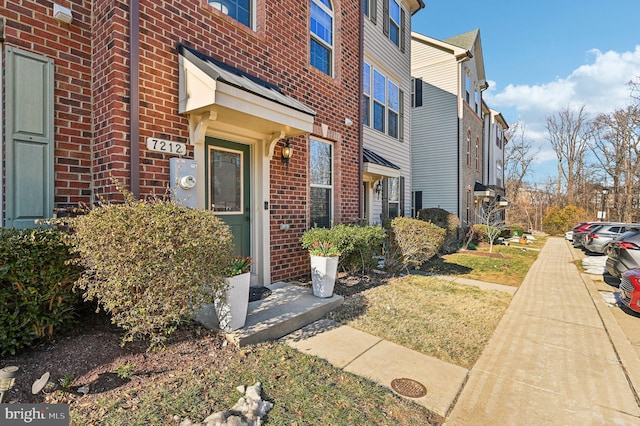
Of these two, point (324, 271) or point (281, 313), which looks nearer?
point (281, 313)

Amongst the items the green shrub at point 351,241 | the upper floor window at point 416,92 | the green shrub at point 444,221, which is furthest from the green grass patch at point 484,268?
the upper floor window at point 416,92

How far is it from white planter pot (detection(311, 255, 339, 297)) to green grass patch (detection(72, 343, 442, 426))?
174 centimetres

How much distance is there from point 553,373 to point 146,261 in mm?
4013

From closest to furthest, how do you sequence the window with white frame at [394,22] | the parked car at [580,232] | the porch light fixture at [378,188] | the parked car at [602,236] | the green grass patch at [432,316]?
the green grass patch at [432,316], the porch light fixture at [378,188], the window with white frame at [394,22], the parked car at [602,236], the parked car at [580,232]

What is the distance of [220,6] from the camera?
4566 mm

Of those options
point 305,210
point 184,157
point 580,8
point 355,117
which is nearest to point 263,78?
point 184,157

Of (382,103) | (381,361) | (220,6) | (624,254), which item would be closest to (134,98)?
(220,6)

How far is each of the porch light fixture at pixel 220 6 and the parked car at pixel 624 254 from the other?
905cm

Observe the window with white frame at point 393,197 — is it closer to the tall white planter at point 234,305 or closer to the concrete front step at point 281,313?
the concrete front step at point 281,313

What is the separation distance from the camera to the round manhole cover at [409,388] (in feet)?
8.58

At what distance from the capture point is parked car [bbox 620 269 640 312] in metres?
4.80

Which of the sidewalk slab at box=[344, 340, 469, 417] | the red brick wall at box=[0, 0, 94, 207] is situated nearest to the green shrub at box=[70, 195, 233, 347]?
the red brick wall at box=[0, 0, 94, 207]

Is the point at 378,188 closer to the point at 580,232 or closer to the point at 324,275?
the point at 324,275

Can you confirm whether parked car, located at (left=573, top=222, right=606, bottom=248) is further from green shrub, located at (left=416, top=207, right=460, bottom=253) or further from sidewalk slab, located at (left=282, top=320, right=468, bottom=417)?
sidewalk slab, located at (left=282, top=320, right=468, bottom=417)
